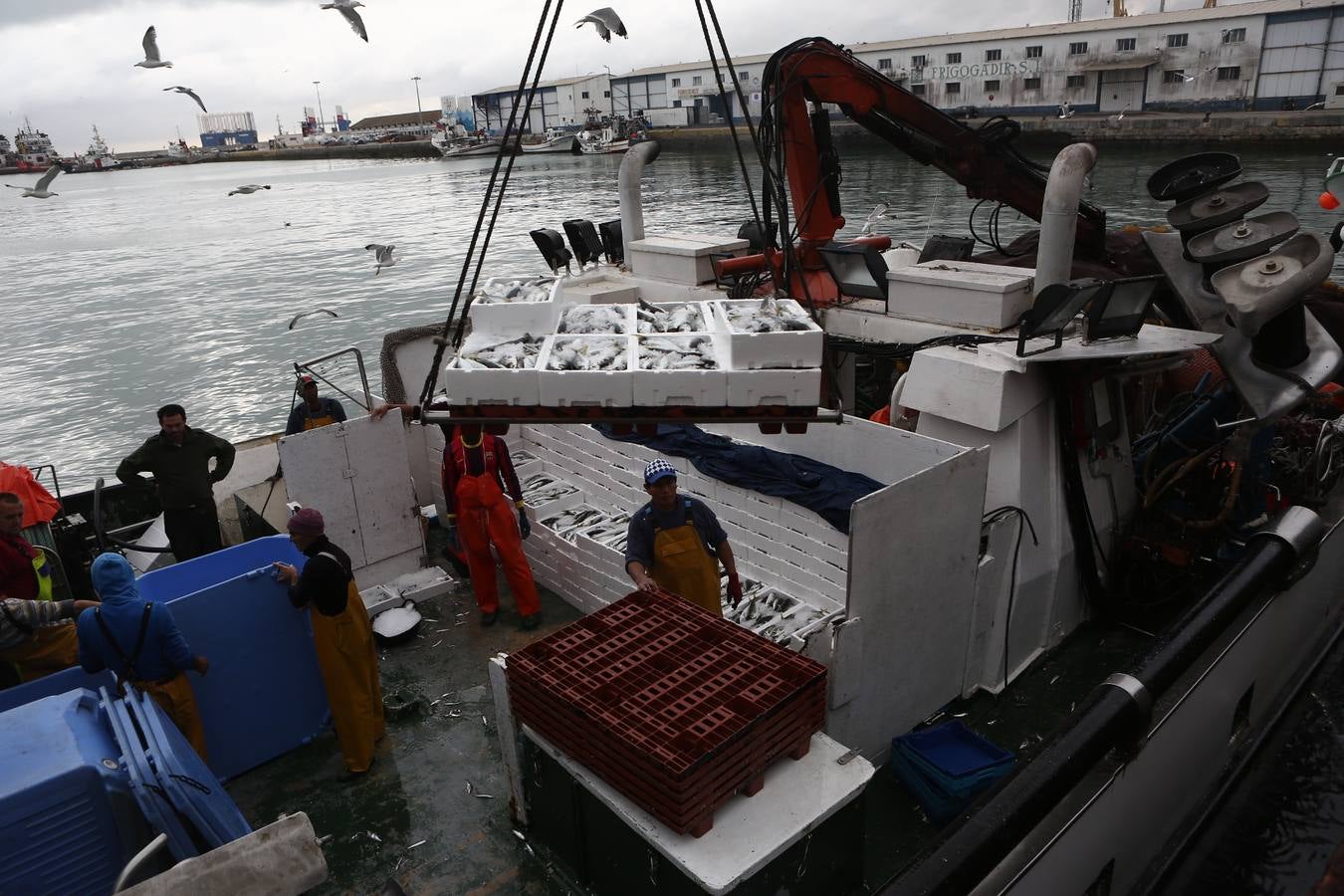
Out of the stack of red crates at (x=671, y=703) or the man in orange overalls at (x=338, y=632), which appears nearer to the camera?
the stack of red crates at (x=671, y=703)

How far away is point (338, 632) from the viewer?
4.95m

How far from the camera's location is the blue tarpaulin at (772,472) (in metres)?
6.01

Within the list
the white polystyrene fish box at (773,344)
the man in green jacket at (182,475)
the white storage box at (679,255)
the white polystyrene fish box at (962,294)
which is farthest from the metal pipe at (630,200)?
the white polystyrene fish box at (773,344)

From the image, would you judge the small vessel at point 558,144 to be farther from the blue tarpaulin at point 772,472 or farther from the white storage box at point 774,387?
the white storage box at point 774,387

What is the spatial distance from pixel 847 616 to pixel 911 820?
4.29ft

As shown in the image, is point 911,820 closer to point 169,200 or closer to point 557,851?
point 557,851

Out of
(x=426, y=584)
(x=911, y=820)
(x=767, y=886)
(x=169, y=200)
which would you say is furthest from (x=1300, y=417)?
(x=169, y=200)

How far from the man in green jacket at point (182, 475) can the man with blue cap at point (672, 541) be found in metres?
3.80

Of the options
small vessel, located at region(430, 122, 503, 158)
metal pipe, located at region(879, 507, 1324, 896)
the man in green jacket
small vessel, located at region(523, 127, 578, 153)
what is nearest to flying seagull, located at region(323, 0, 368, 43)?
the man in green jacket

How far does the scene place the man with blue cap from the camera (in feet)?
16.4

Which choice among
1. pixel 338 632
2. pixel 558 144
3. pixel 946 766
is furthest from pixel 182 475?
pixel 558 144

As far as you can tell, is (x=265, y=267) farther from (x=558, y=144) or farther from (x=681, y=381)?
(x=558, y=144)

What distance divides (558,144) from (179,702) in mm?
73243

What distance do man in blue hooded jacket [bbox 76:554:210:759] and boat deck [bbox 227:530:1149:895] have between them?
1.09 m
